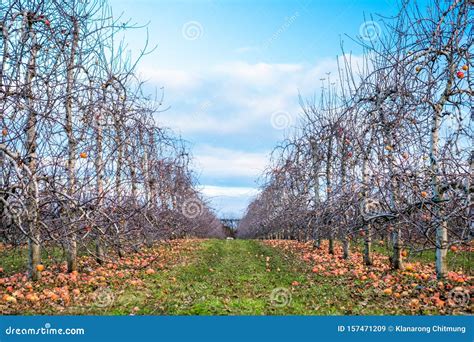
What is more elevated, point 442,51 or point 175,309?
point 442,51

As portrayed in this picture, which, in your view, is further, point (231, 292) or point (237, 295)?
point (231, 292)

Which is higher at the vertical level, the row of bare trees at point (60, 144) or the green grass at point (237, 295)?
the row of bare trees at point (60, 144)

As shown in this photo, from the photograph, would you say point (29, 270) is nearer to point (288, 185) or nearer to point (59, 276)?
point (59, 276)

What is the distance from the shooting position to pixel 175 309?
6.95 metres

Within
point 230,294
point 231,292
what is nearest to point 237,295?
point 230,294

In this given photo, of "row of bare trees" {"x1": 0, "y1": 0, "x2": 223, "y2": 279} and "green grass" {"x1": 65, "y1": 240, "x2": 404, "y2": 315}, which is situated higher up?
"row of bare trees" {"x1": 0, "y1": 0, "x2": 223, "y2": 279}

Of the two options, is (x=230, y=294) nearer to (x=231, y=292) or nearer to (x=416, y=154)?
→ (x=231, y=292)

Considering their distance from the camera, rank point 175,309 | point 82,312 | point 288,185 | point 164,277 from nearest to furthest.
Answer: point 82,312 → point 175,309 → point 164,277 → point 288,185

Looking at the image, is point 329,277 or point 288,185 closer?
point 329,277

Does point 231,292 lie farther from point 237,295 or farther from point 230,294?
point 237,295

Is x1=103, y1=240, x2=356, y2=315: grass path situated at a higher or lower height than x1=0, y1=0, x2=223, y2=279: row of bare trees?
lower

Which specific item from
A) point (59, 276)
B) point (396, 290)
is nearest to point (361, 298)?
point (396, 290)

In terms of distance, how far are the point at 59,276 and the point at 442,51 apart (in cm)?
878

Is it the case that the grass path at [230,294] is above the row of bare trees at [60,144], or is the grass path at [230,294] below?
below
